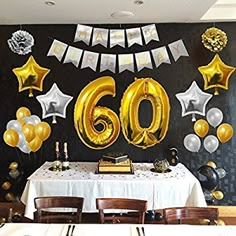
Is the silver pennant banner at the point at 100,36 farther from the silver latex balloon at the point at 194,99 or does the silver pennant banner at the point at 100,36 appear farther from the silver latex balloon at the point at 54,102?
the silver latex balloon at the point at 194,99

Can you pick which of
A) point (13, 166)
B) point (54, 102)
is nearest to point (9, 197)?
point (13, 166)

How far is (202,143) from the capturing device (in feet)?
13.5

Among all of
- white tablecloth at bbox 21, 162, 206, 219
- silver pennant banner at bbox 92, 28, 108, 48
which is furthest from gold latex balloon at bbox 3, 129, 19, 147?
silver pennant banner at bbox 92, 28, 108, 48

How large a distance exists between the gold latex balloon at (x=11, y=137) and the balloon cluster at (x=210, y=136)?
2.15 meters

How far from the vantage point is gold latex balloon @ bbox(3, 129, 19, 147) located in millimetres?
3955

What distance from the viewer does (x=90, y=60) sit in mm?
4109

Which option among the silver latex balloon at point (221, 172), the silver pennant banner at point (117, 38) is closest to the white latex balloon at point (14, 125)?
the silver pennant banner at point (117, 38)

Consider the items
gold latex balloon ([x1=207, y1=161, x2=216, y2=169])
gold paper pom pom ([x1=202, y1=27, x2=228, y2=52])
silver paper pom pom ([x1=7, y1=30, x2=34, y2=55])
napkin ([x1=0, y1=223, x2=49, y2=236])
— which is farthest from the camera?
gold latex balloon ([x1=207, y1=161, x2=216, y2=169])

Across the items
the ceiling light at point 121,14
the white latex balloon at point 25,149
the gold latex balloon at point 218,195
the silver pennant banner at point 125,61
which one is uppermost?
the ceiling light at point 121,14

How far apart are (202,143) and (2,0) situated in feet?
9.35

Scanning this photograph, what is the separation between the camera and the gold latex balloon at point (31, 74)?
13.6 feet

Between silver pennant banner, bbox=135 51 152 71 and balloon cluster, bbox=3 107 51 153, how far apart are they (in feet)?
4.71

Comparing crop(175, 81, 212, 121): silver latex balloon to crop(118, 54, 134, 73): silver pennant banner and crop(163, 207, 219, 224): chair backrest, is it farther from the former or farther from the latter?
crop(163, 207, 219, 224): chair backrest

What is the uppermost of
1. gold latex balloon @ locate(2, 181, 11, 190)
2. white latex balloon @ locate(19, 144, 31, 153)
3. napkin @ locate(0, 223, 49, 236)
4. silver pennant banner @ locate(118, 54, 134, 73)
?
silver pennant banner @ locate(118, 54, 134, 73)
